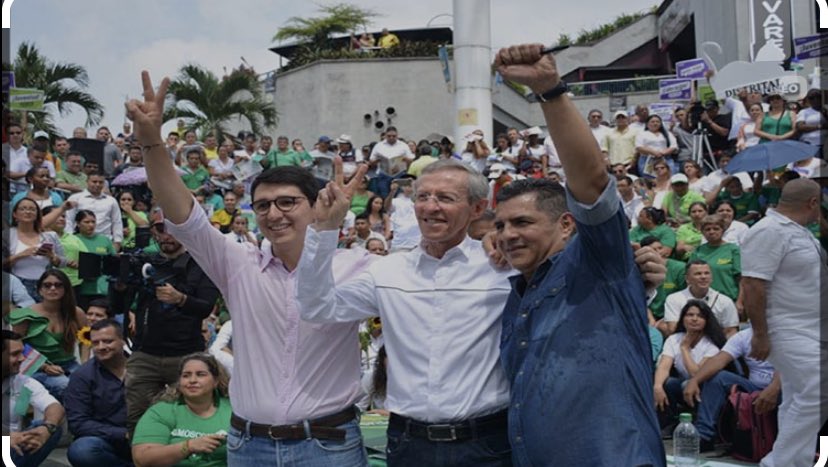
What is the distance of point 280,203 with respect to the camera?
320 cm

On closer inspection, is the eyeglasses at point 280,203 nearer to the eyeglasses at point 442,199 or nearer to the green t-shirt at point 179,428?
the eyeglasses at point 442,199

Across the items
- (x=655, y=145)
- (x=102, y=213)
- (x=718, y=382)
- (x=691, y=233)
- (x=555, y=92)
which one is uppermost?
(x=655, y=145)

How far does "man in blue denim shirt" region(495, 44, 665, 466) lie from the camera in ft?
8.11

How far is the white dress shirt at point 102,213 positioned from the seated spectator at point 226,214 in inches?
59.6

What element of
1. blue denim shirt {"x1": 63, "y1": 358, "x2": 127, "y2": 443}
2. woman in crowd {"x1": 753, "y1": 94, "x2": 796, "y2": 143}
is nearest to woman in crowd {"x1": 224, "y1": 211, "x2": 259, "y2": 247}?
blue denim shirt {"x1": 63, "y1": 358, "x2": 127, "y2": 443}

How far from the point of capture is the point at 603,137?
16.7 meters

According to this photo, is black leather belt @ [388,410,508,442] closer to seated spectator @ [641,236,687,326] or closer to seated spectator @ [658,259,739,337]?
seated spectator @ [658,259,739,337]

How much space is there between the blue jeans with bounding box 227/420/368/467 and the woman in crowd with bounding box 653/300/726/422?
5.31 metres

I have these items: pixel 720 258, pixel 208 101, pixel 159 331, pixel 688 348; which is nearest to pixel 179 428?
pixel 159 331

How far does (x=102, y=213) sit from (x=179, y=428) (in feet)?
22.4

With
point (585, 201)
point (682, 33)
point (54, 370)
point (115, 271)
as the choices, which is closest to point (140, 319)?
point (115, 271)

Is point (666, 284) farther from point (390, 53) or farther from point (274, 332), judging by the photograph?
point (390, 53)

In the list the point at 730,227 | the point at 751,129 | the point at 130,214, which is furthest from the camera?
the point at 751,129

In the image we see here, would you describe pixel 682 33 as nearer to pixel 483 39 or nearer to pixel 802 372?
pixel 483 39
